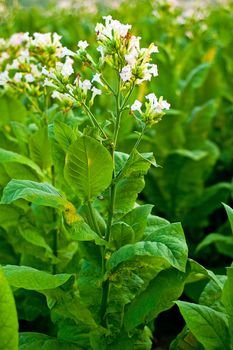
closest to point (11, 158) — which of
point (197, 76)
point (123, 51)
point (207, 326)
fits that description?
point (123, 51)

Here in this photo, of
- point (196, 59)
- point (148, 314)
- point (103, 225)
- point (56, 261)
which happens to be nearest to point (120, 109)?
point (103, 225)

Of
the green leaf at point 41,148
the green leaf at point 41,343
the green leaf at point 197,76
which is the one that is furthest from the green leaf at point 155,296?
the green leaf at point 197,76

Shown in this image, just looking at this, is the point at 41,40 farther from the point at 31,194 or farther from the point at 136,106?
the point at 31,194

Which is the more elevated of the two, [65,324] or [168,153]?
[168,153]

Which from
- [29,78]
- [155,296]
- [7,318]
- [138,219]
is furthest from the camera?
[29,78]

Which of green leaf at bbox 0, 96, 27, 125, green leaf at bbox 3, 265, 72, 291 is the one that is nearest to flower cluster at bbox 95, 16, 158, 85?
green leaf at bbox 3, 265, 72, 291

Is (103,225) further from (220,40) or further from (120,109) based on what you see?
(220,40)
